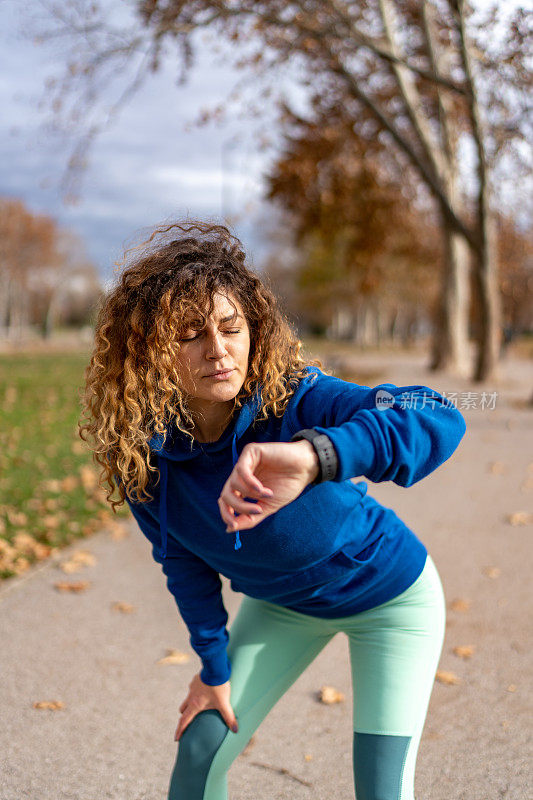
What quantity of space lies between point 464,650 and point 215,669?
216 centimetres

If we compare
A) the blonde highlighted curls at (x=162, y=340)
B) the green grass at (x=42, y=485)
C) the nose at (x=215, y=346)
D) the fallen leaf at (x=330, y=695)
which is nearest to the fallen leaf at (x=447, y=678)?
the fallen leaf at (x=330, y=695)

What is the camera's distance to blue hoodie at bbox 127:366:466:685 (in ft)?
6.73

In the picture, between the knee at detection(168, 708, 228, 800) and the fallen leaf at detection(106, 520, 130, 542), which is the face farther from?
the fallen leaf at detection(106, 520, 130, 542)

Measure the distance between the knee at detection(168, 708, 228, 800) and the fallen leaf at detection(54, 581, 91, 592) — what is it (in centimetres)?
273

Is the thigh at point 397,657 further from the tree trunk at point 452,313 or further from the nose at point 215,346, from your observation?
the tree trunk at point 452,313

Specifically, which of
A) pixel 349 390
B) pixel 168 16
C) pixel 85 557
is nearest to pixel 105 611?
pixel 85 557

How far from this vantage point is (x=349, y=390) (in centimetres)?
198

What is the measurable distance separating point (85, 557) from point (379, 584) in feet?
11.8

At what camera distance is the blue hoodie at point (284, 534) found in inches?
80.7

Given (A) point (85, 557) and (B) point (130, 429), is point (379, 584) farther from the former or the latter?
(A) point (85, 557)

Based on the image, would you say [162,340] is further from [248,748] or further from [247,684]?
[248,748]

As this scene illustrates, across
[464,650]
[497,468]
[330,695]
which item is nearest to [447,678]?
[464,650]

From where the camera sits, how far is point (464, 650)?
4.02 meters

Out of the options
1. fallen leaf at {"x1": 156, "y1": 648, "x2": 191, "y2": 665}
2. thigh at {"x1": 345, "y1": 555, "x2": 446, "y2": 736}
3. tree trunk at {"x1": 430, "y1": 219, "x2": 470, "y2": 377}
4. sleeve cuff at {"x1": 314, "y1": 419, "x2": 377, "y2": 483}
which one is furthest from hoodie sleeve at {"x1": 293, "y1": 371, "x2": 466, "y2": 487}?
tree trunk at {"x1": 430, "y1": 219, "x2": 470, "y2": 377}
